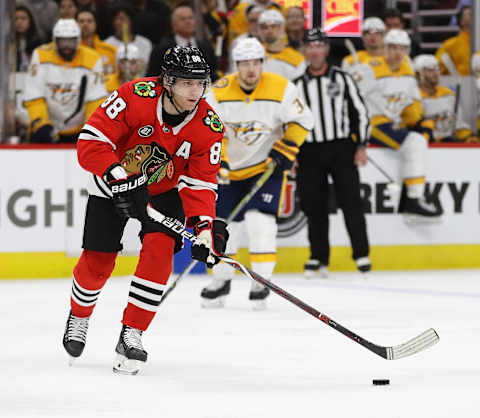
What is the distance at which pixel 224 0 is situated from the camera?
8.00m

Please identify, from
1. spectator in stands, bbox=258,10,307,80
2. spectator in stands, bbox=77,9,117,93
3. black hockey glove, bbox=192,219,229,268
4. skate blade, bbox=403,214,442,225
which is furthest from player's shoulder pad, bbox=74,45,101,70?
black hockey glove, bbox=192,219,229,268

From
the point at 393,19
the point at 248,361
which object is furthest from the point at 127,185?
the point at 393,19

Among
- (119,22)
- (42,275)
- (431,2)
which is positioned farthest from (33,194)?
(431,2)

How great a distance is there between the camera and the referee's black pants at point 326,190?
267 inches

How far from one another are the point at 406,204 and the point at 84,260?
3.92 metres

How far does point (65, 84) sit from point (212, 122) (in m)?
3.54

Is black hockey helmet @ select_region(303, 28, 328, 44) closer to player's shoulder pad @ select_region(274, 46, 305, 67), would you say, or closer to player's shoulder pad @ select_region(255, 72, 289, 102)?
player's shoulder pad @ select_region(274, 46, 305, 67)

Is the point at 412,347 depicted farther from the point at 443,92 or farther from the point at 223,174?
the point at 443,92

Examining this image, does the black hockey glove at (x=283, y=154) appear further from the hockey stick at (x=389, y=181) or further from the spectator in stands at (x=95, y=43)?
the spectator in stands at (x=95, y=43)

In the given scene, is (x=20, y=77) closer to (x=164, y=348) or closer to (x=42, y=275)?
(x=42, y=275)

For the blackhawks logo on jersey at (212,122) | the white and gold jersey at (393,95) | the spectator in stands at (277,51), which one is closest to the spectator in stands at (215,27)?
the spectator in stands at (277,51)

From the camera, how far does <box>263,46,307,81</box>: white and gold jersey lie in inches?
284

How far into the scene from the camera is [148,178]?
373 cm

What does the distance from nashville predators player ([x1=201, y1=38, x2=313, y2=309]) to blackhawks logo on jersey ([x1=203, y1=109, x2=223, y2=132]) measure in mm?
1714
